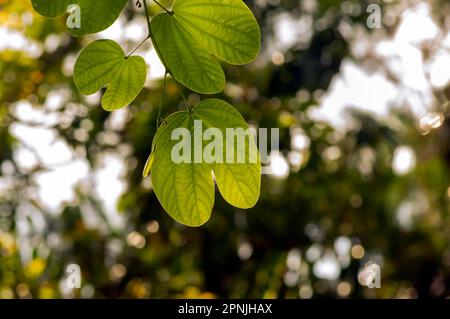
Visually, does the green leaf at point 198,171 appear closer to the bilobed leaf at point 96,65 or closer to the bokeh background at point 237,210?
the bilobed leaf at point 96,65

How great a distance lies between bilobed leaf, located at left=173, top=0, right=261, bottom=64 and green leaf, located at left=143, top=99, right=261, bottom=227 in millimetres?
62

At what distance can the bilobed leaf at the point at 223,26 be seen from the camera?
78cm

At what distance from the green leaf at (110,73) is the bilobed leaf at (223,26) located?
9cm

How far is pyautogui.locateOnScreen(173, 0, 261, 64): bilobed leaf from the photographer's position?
779mm

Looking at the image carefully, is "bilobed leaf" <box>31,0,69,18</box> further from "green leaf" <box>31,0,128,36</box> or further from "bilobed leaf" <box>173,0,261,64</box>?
"bilobed leaf" <box>173,0,261,64</box>

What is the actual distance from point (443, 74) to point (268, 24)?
114 cm

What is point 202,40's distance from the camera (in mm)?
804

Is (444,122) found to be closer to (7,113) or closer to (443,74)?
(443,74)

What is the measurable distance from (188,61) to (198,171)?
127 mm

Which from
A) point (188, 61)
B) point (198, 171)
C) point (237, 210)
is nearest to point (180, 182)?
point (198, 171)

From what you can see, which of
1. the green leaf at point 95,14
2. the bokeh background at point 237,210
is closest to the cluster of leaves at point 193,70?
the green leaf at point 95,14

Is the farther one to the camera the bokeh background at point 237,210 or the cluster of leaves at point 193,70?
the bokeh background at point 237,210

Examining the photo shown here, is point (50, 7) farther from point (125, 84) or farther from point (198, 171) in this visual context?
point (198, 171)
